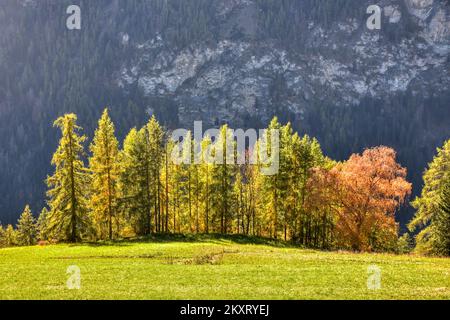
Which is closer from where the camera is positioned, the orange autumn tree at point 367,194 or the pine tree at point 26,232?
the orange autumn tree at point 367,194

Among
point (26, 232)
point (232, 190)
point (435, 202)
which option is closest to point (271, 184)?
point (232, 190)

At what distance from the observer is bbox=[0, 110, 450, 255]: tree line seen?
56.3 metres

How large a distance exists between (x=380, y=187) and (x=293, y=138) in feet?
49.6

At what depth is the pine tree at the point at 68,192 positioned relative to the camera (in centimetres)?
5738

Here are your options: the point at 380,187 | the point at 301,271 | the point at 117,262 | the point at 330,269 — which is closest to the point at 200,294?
the point at 301,271

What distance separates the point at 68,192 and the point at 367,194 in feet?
119

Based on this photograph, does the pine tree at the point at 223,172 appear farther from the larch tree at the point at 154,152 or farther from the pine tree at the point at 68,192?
the pine tree at the point at 68,192

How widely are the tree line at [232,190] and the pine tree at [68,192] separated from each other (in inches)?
4.9

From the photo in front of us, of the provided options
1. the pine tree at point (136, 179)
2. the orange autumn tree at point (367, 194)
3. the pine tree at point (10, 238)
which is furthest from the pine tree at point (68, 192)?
the pine tree at point (10, 238)

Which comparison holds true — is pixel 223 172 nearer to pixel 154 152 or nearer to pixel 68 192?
pixel 154 152

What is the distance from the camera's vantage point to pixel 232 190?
7112 cm

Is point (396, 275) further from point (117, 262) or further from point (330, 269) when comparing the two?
point (117, 262)

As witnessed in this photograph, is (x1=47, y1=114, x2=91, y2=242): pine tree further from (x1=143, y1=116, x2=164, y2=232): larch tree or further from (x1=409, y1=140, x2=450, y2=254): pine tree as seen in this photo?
(x1=409, y1=140, x2=450, y2=254): pine tree

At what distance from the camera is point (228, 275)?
32.7m
